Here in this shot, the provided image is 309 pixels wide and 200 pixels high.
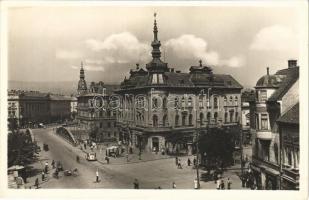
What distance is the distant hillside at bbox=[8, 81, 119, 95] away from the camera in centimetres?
569

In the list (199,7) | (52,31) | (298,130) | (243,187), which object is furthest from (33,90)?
(298,130)

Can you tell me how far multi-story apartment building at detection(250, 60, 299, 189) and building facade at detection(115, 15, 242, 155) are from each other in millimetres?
271

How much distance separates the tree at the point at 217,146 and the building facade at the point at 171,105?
0.35 feet

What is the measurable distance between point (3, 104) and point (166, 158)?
2.20 m

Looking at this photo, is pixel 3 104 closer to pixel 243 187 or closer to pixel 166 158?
pixel 166 158

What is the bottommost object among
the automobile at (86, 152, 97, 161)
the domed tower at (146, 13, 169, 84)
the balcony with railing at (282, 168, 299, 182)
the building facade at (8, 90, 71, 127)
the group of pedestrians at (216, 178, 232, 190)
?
the group of pedestrians at (216, 178, 232, 190)

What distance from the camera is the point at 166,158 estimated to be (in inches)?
229

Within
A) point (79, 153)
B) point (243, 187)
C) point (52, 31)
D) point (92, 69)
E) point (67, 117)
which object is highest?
point (52, 31)

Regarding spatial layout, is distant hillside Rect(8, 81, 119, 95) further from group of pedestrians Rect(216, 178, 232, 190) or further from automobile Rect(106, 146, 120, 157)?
group of pedestrians Rect(216, 178, 232, 190)

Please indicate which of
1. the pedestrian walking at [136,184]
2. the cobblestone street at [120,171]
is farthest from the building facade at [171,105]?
the pedestrian walking at [136,184]

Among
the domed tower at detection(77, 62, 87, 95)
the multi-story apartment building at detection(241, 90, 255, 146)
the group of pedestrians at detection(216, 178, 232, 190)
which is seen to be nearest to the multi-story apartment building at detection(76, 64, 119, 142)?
the domed tower at detection(77, 62, 87, 95)

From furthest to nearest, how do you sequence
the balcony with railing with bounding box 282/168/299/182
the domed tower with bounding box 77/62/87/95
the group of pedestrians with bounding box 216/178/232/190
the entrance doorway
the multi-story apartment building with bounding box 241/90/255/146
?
the entrance doorway → the multi-story apartment building with bounding box 241/90/255/146 → the domed tower with bounding box 77/62/87/95 → the group of pedestrians with bounding box 216/178/232/190 → the balcony with railing with bounding box 282/168/299/182

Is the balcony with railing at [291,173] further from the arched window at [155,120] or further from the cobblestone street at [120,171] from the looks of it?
the arched window at [155,120]

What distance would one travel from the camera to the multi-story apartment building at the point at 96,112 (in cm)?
575
